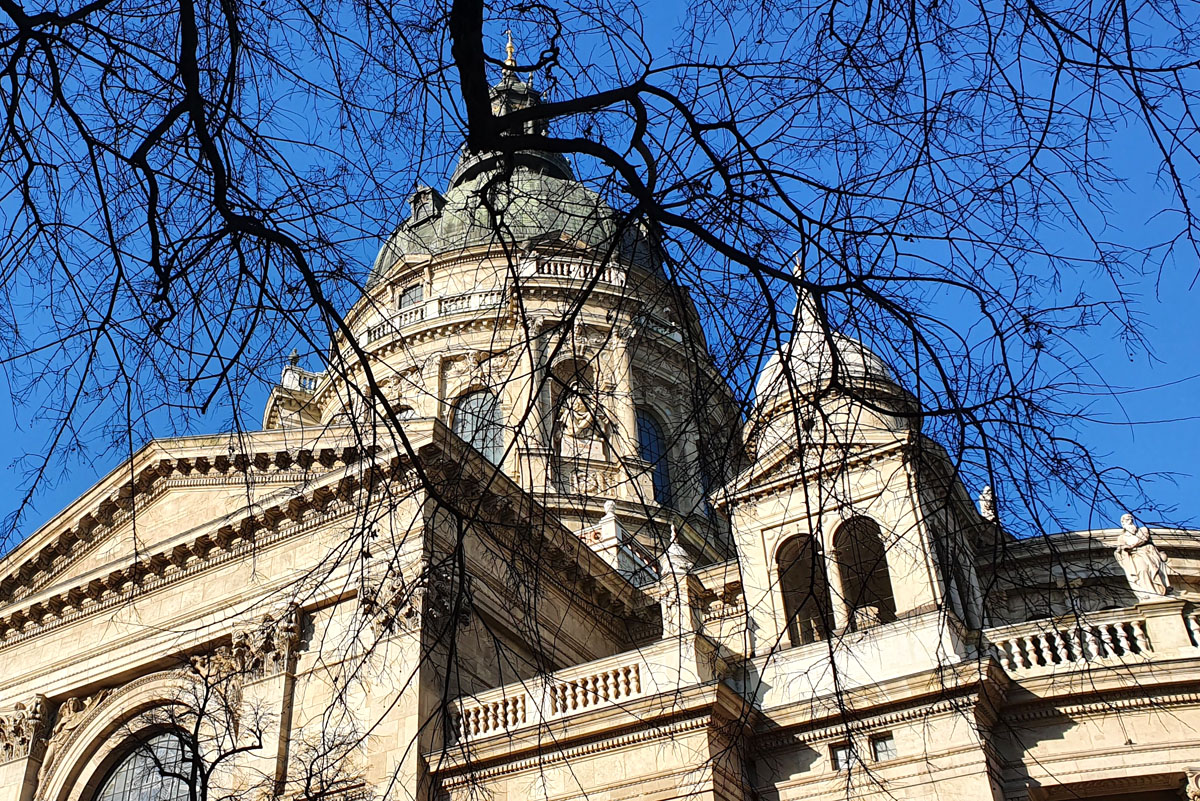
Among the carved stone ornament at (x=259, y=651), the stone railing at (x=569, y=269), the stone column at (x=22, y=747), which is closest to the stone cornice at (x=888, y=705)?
the stone railing at (x=569, y=269)

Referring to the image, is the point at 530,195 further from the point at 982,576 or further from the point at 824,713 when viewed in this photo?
the point at 824,713

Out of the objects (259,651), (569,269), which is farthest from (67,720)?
(569,269)

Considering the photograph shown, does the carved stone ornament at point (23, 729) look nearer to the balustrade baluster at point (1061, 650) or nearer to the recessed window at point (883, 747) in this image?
the recessed window at point (883, 747)

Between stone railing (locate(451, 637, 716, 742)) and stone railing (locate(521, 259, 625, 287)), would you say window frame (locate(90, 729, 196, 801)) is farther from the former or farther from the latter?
stone railing (locate(521, 259, 625, 287))

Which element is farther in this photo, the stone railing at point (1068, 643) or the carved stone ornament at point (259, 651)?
the carved stone ornament at point (259, 651)

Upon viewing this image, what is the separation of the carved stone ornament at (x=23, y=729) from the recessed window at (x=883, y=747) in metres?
15.9

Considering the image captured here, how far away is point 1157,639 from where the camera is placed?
→ 16188 mm

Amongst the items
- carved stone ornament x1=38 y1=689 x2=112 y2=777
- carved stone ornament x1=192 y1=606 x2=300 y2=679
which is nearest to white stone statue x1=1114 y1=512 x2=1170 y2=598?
carved stone ornament x1=192 y1=606 x2=300 y2=679

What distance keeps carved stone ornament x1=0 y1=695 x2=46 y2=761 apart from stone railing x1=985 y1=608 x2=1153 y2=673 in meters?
17.8

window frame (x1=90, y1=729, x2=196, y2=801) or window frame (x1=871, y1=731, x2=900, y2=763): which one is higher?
window frame (x1=90, y1=729, x2=196, y2=801)

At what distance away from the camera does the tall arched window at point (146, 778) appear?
800 inches

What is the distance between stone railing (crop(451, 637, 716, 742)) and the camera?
1717cm

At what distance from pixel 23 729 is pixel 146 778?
316cm

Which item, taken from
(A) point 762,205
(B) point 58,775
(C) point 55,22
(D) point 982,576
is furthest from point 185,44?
(B) point 58,775
